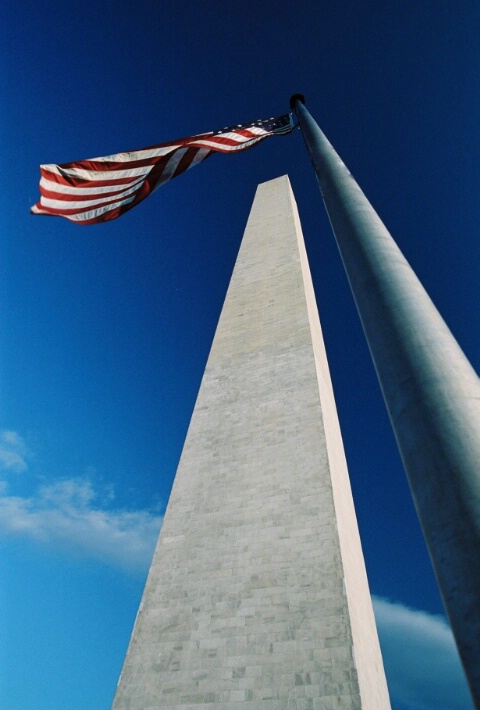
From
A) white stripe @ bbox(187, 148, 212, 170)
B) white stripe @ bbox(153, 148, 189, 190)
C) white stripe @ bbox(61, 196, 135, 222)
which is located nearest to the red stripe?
white stripe @ bbox(61, 196, 135, 222)

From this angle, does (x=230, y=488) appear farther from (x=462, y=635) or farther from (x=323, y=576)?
(x=462, y=635)

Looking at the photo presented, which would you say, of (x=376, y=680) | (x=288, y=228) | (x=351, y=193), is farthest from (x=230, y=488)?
(x=288, y=228)

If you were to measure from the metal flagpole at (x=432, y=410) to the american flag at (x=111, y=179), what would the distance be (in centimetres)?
609

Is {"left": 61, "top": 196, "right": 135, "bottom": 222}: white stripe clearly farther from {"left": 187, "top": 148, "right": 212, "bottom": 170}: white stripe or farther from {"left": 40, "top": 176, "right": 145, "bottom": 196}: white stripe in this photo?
{"left": 187, "top": 148, "right": 212, "bottom": 170}: white stripe

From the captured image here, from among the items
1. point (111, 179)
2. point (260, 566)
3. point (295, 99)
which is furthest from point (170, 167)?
point (260, 566)

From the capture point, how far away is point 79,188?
25.2ft

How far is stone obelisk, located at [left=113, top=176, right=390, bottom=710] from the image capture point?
6152mm

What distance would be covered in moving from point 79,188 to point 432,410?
7477 mm

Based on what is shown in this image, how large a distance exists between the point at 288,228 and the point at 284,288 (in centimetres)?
376

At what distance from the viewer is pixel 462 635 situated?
1226mm

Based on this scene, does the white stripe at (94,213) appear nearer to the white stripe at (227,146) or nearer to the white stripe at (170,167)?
the white stripe at (170,167)

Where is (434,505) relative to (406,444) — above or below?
below

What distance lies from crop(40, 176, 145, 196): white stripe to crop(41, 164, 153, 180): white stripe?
0.15m

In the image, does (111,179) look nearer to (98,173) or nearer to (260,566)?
(98,173)
